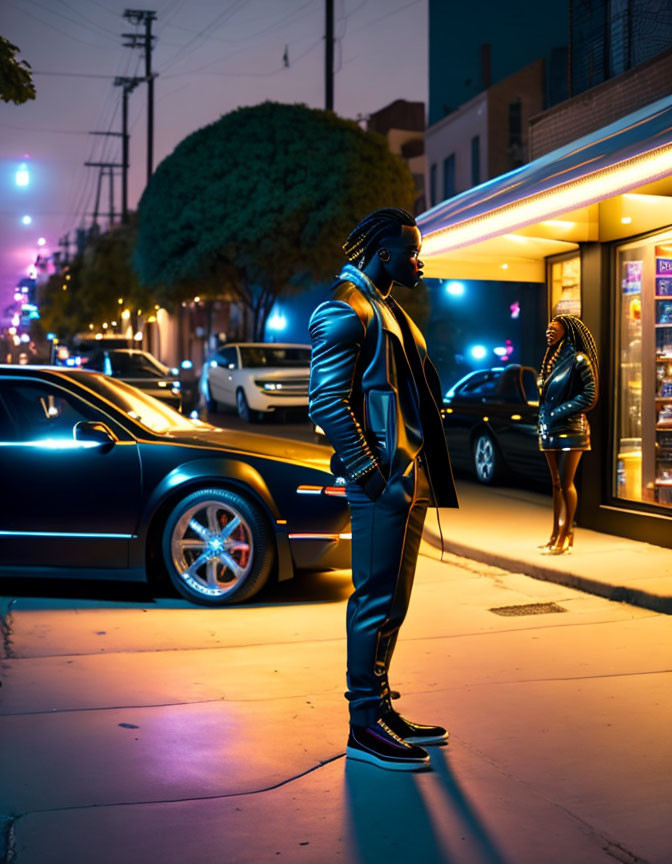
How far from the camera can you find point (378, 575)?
170 inches

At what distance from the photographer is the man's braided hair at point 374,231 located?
4.46 metres

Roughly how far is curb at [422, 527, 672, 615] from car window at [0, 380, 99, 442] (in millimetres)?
2647

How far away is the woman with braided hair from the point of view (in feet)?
29.4

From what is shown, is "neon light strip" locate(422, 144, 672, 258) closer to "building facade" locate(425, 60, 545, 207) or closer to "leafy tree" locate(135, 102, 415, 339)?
"leafy tree" locate(135, 102, 415, 339)

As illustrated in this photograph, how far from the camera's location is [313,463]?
7812mm

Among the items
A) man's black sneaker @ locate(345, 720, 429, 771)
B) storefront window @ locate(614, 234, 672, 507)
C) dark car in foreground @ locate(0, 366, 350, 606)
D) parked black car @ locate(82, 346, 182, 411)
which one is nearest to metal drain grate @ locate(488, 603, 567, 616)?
dark car in foreground @ locate(0, 366, 350, 606)

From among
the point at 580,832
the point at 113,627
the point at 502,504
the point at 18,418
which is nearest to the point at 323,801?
the point at 580,832

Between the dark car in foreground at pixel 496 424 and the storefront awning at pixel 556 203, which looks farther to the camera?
the dark car in foreground at pixel 496 424

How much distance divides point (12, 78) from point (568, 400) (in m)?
6.03

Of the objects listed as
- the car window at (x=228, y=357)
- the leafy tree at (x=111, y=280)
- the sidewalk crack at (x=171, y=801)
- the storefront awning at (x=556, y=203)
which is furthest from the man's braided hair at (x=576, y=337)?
the leafy tree at (x=111, y=280)

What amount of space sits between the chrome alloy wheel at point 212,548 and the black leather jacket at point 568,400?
107 inches

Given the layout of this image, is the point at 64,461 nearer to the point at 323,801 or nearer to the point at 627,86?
the point at 323,801

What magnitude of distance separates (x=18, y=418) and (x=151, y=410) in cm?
93

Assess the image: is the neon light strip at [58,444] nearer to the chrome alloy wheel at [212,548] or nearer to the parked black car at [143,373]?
the chrome alloy wheel at [212,548]
